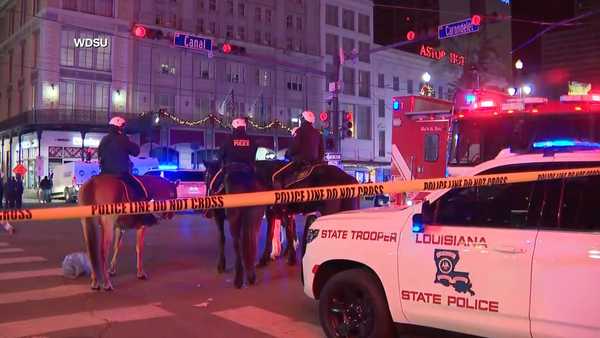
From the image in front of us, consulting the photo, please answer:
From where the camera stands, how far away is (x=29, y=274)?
9812 mm

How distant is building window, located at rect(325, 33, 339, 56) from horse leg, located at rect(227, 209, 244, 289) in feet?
175

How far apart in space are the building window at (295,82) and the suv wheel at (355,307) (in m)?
52.5

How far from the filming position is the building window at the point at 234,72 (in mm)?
53862

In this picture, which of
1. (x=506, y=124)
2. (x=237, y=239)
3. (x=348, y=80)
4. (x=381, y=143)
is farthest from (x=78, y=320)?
(x=381, y=143)

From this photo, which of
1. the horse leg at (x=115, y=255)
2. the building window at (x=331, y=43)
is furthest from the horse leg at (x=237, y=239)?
the building window at (x=331, y=43)

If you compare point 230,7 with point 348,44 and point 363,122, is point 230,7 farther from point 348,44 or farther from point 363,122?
point 363,122

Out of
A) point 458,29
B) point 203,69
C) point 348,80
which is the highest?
point 348,80

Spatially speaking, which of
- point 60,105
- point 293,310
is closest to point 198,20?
point 60,105

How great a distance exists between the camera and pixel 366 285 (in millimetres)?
5504

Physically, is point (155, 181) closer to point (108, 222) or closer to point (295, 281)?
point (108, 222)

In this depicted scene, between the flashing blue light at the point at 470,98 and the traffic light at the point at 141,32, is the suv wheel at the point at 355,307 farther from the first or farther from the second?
the traffic light at the point at 141,32

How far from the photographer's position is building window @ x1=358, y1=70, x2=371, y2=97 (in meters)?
60.9

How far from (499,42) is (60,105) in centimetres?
3488

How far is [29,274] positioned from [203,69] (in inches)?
1740
